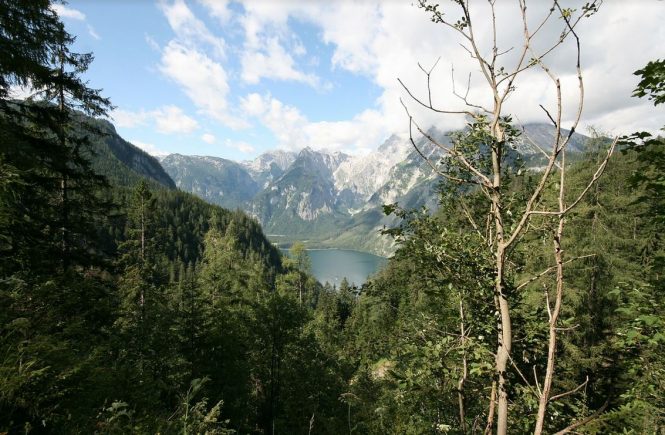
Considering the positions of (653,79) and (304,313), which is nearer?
(653,79)

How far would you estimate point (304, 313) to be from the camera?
23.4 meters

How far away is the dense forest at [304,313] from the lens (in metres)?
4.00

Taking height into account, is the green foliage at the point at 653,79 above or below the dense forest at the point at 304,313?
above

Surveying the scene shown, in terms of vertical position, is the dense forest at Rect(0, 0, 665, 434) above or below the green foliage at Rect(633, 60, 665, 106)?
below

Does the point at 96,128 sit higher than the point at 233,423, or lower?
higher

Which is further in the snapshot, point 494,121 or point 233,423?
point 233,423

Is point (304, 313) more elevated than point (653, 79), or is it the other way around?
point (653, 79)

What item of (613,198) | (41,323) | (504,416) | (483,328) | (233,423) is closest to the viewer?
(504,416)

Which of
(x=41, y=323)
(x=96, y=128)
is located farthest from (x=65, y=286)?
(x=96, y=128)

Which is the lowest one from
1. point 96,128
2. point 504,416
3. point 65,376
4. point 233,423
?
point 233,423

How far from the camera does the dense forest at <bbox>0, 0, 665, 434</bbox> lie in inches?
158

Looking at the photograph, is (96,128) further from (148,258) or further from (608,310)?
(608,310)

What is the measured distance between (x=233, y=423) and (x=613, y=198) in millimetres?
25763

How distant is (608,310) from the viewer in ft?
64.4
